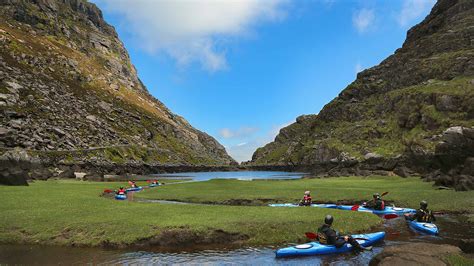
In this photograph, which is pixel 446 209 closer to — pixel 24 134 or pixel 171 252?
pixel 171 252

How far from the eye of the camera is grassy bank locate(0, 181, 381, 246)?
88.4 ft

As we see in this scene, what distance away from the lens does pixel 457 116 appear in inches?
5709

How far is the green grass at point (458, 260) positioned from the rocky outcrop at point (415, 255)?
254 mm

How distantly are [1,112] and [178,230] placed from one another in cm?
14198

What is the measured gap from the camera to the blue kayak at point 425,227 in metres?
29.0

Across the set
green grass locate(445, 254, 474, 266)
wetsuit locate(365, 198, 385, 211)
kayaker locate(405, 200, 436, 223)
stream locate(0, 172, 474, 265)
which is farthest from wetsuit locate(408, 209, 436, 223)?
green grass locate(445, 254, 474, 266)

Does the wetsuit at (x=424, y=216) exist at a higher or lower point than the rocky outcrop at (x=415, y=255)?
higher

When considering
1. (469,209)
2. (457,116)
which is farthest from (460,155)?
(457,116)

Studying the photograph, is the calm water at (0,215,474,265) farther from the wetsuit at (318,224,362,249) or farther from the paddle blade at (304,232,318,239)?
the paddle blade at (304,232,318,239)

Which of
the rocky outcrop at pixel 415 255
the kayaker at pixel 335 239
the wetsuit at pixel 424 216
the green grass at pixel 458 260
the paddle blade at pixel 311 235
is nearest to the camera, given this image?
the rocky outcrop at pixel 415 255

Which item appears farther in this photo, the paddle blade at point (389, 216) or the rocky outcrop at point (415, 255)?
the paddle blade at point (389, 216)

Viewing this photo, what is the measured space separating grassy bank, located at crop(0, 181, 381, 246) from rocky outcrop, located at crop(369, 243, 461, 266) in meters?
10.1

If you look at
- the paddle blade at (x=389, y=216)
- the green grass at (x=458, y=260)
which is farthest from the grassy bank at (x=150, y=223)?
the green grass at (x=458, y=260)

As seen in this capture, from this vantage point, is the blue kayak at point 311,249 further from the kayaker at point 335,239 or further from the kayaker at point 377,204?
the kayaker at point 377,204
